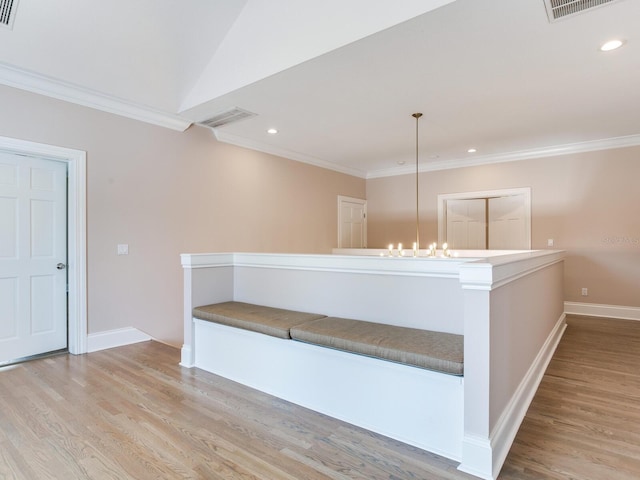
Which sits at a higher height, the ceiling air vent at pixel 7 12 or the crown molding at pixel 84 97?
the ceiling air vent at pixel 7 12

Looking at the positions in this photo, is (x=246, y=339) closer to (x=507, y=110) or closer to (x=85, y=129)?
(x=85, y=129)

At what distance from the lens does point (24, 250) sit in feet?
11.5

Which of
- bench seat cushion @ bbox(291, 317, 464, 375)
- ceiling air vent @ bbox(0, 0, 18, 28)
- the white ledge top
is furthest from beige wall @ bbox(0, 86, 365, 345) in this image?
bench seat cushion @ bbox(291, 317, 464, 375)

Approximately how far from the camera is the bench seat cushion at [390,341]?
6.33 feet

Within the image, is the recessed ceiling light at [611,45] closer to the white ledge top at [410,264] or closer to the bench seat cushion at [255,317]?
the white ledge top at [410,264]

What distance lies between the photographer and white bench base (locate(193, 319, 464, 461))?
1.96 meters

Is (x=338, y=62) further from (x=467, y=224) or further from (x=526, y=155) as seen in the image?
(x=467, y=224)

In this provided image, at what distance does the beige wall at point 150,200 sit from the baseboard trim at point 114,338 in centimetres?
6

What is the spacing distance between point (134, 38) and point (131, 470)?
3583 mm

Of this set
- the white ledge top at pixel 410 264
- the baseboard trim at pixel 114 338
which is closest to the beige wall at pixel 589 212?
the white ledge top at pixel 410 264

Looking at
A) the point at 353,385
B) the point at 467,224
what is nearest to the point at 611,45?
the point at 353,385

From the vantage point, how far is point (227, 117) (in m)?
4.46

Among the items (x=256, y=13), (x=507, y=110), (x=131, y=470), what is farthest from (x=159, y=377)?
(x=507, y=110)

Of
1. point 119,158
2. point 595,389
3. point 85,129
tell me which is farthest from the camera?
point 119,158
